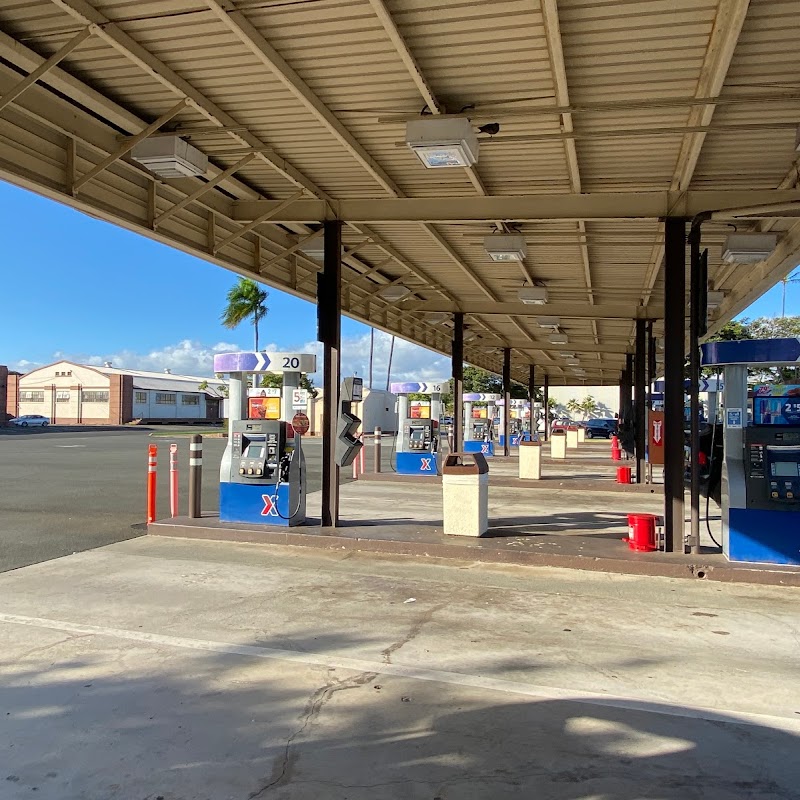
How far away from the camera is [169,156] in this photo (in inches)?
284

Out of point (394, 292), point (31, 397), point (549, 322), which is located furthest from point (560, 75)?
point (31, 397)

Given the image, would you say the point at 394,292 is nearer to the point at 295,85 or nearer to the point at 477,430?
the point at 295,85

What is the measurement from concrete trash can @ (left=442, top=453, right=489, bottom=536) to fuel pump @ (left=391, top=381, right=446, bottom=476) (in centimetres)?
879

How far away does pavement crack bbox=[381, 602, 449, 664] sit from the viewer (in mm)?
5074

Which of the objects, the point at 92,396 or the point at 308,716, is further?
the point at 92,396

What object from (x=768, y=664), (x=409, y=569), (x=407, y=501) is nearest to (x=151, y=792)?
(x=768, y=664)

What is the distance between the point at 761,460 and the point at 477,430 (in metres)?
18.7

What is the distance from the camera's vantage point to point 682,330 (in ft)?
27.8

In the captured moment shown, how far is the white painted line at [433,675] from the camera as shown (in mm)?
4098

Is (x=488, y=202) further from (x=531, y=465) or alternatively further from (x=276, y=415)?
(x=531, y=465)

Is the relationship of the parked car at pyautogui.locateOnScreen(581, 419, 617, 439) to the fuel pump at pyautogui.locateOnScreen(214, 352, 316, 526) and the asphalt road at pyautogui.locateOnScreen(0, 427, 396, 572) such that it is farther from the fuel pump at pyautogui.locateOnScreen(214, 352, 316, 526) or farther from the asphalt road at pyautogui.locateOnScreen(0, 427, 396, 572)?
the fuel pump at pyautogui.locateOnScreen(214, 352, 316, 526)

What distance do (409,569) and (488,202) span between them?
4489 millimetres

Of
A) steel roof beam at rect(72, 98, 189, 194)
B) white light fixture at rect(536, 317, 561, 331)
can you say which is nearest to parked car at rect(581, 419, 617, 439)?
white light fixture at rect(536, 317, 561, 331)

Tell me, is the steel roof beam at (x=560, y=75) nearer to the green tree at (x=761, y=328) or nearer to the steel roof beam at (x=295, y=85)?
the steel roof beam at (x=295, y=85)
